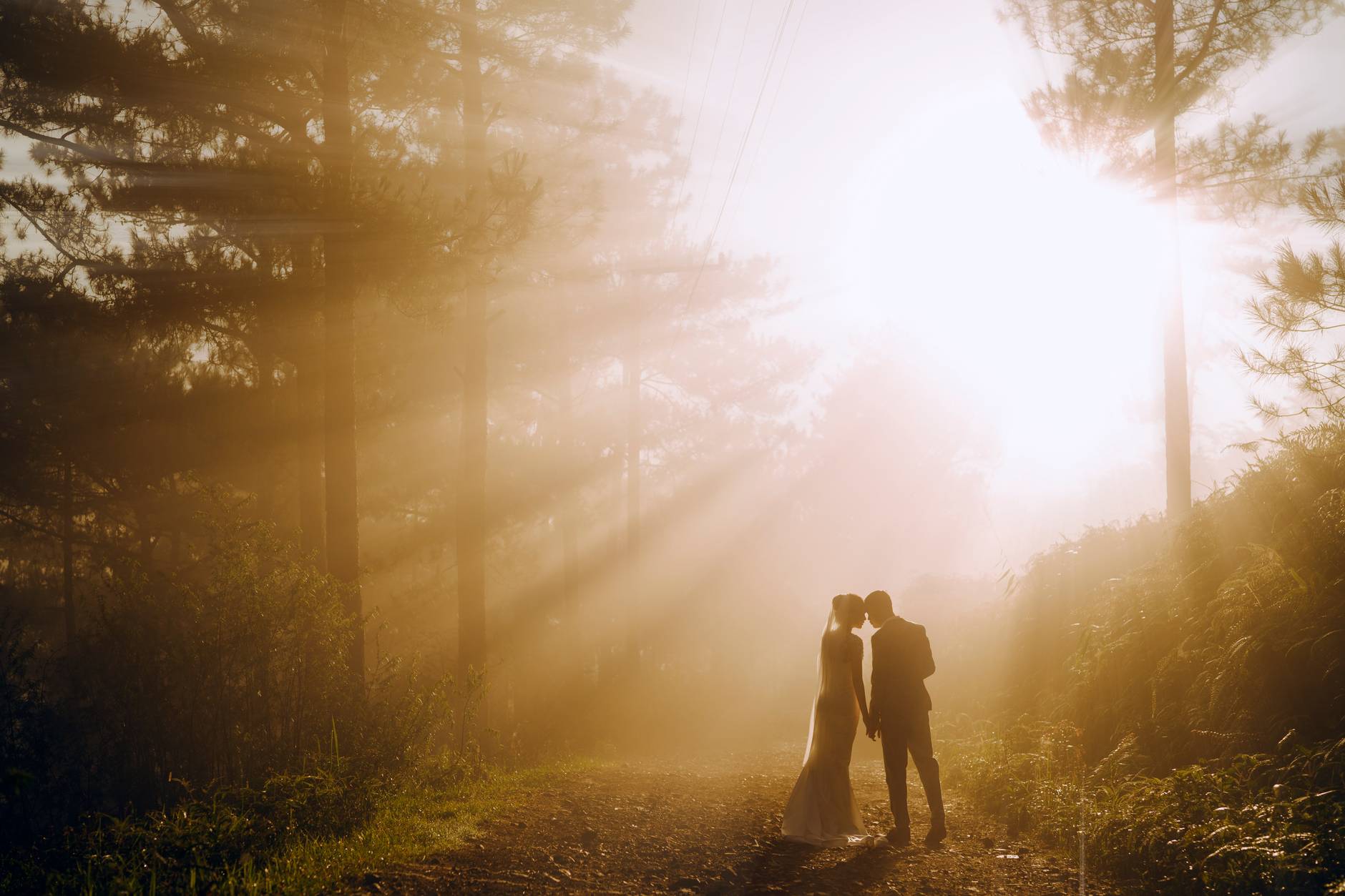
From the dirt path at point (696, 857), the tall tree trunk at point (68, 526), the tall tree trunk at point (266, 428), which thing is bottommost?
the dirt path at point (696, 857)

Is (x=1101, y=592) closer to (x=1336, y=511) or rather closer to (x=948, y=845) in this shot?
(x=1336, y=511)

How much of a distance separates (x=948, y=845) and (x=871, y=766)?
9014 millimetres

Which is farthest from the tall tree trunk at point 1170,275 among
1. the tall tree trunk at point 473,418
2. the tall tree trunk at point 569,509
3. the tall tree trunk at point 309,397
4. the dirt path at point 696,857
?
the tall tree trunk at point 569,509

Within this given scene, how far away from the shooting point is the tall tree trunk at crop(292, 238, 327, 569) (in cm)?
1414

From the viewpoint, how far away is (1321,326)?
10195 millimetres

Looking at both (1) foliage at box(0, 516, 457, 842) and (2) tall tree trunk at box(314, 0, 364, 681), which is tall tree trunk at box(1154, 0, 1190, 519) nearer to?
(1) foliage at box(0, 516, 457, 842)

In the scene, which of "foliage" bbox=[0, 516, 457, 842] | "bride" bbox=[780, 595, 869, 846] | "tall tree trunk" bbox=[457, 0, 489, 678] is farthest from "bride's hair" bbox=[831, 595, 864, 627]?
"tall tree trunk" bbox=[457, 0, 489, 678]

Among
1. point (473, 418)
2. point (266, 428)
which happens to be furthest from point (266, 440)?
point (473, 418)

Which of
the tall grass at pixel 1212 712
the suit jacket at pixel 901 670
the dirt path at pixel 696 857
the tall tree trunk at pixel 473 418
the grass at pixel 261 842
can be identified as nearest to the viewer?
the grass at pixel 261 842

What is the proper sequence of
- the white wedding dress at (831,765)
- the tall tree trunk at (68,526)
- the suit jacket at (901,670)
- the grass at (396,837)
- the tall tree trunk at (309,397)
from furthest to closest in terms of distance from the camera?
the tall tree trunk at (68,526)
the tall tree trunk at (309,397)
the suit jacket at (901,670)
the white wedding dress at (831,765)
the grass at (396,837)

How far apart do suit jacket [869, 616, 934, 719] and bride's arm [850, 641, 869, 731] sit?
5.8 inches

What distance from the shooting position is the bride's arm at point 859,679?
900 cm

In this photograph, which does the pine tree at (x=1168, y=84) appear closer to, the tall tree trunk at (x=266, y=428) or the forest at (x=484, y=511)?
the forest at (x=484, y=511)

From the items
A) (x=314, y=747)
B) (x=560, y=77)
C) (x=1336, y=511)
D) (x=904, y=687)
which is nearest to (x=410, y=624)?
(x=560, y=77)
